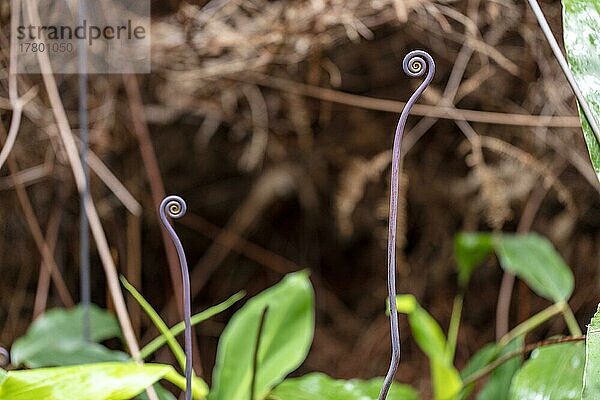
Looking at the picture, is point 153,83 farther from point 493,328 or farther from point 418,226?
point 493,328

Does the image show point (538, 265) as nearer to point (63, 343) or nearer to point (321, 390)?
point (321, 390)

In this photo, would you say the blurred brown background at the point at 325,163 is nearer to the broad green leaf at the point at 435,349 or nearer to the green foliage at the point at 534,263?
the green foliage at the point at 534,263

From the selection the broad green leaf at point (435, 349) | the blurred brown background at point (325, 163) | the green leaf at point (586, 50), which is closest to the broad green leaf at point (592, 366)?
the green leaf at point (586, 50)

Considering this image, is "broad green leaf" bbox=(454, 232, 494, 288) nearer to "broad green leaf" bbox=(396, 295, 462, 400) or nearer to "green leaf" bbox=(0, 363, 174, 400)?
"broad green leaf" bbox=(396, 295, 462, 400)

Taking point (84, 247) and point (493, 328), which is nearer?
point (84, 247)

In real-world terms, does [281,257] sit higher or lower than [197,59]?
lower

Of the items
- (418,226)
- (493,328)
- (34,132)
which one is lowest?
(493,328)

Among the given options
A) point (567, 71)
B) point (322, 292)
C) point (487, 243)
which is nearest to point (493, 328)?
point (322, 292)

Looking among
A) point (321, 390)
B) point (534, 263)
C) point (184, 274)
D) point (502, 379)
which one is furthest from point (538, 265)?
point (184, 274)
